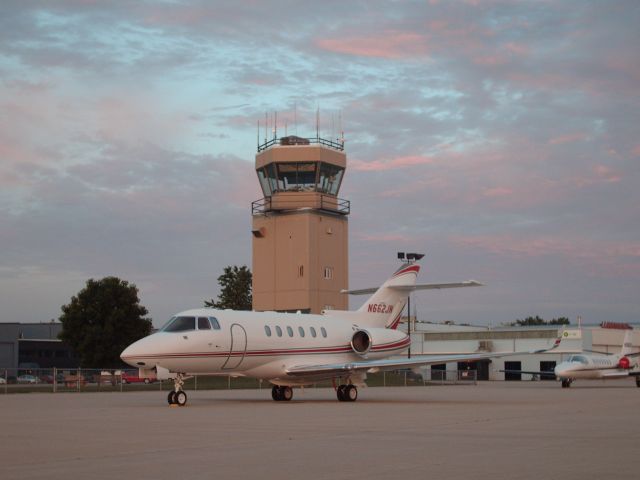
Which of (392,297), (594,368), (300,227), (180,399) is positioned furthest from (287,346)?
(300,227)

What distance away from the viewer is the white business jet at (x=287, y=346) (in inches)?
923

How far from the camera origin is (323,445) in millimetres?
12234

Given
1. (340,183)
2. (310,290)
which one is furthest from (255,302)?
(340,183)

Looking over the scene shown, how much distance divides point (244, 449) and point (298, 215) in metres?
48.0

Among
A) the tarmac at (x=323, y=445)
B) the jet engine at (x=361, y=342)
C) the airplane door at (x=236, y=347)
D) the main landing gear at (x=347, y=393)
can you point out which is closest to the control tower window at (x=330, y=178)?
the jet engine at (x=361, y=342)

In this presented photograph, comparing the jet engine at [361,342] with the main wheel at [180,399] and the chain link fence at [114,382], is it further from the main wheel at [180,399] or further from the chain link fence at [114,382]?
the main wheel at [180,399]

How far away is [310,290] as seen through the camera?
195 ft

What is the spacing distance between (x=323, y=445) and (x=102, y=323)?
5779 centimetres

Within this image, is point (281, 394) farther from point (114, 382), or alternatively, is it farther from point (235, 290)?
point (235, 290)

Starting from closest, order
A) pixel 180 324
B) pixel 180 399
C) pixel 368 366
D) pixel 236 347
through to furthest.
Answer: pixel 180 399, pixel 180 324, pixel 236 347, pixel 368 366

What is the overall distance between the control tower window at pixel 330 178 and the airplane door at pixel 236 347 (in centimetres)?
3508

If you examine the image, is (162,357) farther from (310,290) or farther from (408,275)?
(310,290)

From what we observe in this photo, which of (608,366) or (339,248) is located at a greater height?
(339,248)

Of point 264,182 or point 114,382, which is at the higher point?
point 264,182
